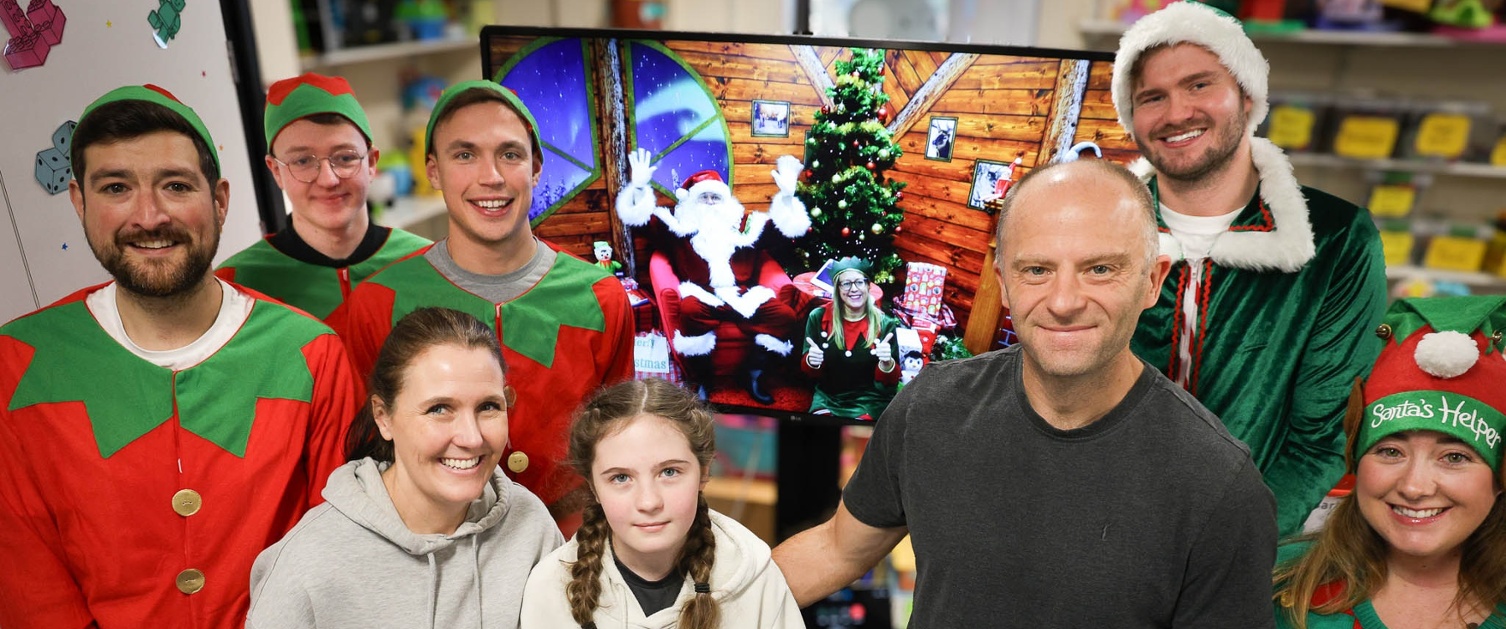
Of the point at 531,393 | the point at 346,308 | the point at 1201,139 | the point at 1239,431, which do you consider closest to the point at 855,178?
the point at 1201,139

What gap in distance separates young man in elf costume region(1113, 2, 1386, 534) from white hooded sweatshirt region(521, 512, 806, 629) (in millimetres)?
991

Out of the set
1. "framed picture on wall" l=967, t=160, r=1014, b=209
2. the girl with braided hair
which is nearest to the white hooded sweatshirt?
the girl with braided hair

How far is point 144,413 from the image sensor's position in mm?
1690

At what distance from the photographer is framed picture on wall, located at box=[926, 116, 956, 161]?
6.96 ft

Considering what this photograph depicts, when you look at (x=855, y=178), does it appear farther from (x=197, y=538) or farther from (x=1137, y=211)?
(x=197, y=538)

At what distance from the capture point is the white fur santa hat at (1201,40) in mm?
1897

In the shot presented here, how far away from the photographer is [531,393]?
2051mm

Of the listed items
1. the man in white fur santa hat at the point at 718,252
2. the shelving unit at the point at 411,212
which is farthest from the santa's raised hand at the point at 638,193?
the shelving unit at the point at 411,212

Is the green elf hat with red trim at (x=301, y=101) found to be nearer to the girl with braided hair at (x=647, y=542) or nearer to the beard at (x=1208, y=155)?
the girl with braided hair at (x=647, y=542)

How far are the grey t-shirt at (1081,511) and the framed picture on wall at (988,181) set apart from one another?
466 millimetres

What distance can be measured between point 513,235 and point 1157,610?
4.72ft

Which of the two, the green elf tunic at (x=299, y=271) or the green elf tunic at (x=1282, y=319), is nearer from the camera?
the green elf tunic at (x=1282, y=319)

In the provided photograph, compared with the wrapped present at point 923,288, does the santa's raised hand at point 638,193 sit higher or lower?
higher

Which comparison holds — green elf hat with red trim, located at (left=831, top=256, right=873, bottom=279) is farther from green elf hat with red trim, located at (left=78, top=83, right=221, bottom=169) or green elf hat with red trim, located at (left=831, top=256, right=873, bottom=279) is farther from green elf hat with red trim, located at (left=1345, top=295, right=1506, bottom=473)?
green elf hat with red trim, located at (left=78, top=83, right=221, bottom=169)
